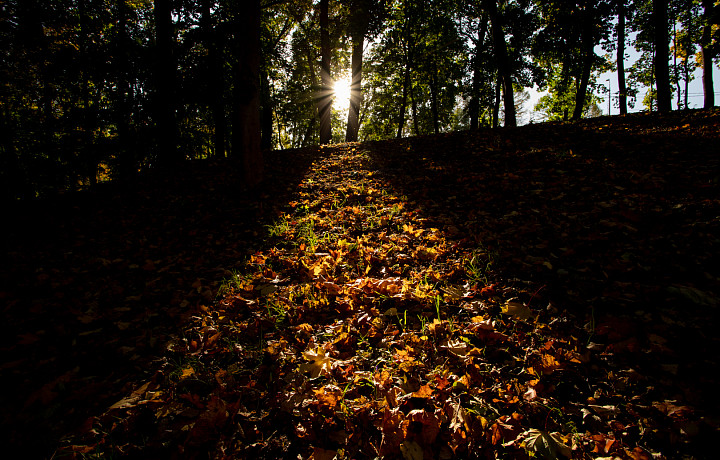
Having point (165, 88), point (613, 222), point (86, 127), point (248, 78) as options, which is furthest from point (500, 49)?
point (86, 127)

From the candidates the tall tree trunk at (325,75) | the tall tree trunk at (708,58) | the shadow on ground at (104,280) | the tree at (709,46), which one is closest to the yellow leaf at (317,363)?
the shadow on ground at (104,280)

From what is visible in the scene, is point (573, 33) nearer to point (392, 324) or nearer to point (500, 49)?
point (500, 49)

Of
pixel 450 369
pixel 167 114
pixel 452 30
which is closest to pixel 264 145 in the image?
pixel 167 114

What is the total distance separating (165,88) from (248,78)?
397 centimetres

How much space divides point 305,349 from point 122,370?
1523 millimetres

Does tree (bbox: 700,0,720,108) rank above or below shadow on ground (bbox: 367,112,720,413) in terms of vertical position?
above

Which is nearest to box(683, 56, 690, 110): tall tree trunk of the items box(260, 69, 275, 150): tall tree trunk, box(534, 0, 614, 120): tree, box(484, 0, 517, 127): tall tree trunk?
box(534, 0, 614, 120): tree

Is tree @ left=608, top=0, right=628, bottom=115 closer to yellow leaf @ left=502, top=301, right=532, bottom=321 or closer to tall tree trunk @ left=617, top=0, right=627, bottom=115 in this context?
tall tree trunk @ left=617, top=0, right=627, bottom=115

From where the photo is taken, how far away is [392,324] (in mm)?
2564

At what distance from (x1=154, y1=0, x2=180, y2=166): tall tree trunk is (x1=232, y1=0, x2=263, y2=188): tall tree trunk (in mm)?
3534

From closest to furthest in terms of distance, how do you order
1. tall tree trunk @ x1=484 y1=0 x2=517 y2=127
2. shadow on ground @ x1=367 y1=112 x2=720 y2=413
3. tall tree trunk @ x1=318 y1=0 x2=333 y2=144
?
shadow on ground @ x1=367 y1=112 x2=720 y2=413
tall tree trunk @ x1=484 y1=0 x2=517 y2=127
tall tree trunk @ x1=318 y1=0 x2=333 y2=144

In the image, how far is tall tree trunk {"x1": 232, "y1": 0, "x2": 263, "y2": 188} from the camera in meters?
5.95

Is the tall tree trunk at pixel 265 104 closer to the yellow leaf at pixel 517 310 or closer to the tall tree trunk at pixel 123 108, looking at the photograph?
the tall tree trunk at pixel 123 108

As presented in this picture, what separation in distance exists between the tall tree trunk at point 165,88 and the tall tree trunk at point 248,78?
3.53 meters
